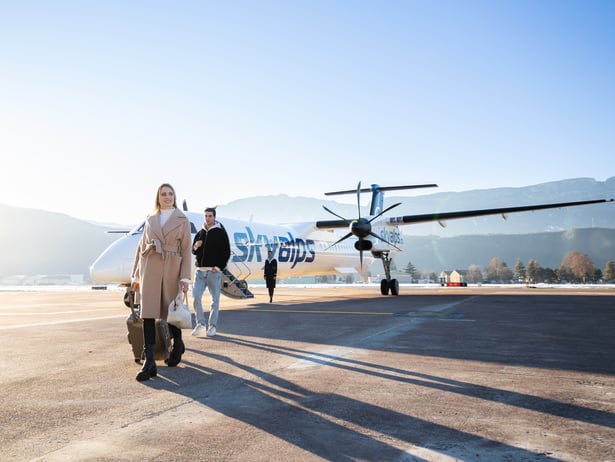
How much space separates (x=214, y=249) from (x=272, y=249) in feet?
39.3

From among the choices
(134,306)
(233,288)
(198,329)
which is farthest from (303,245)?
(134,306)

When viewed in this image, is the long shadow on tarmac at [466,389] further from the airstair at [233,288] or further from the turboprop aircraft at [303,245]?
the turboprop aircraft at [303,245]

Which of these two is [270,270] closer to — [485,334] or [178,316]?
[485,334]

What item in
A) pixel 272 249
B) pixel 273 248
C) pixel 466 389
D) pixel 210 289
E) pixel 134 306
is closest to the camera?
pixel 466 389

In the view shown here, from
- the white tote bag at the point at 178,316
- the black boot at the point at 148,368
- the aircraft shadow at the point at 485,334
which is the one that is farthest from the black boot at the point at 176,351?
the aircraft shadow at the point at 485,334

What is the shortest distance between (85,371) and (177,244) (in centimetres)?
157

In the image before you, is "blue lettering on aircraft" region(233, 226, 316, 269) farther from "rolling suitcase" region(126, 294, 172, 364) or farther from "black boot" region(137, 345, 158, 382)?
"black boot" region(137, 345, 158, 382)

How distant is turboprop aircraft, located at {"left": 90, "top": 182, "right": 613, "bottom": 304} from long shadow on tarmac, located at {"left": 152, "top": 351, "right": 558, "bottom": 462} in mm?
9471

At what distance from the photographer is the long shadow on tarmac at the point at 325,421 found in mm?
2623

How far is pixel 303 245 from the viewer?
2270 cm

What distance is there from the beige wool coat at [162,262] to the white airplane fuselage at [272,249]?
7.82m

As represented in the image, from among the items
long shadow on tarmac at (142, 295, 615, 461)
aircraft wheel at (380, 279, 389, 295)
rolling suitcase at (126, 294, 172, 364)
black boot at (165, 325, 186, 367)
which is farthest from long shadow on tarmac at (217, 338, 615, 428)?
aircraft wheel at (380, 279, 389, 295)

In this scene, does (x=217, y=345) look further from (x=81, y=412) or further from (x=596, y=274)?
(x=596, y=274)

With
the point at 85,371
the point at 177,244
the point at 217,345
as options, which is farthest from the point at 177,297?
the point at 217,345
